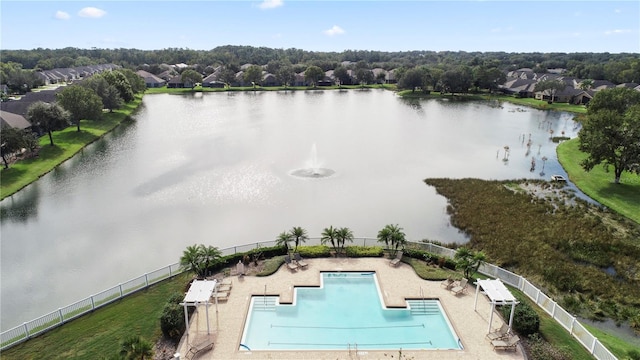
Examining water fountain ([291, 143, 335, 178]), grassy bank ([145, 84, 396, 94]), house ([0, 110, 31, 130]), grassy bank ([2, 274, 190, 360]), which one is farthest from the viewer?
grassy bank ([145, 84, 396, 94])

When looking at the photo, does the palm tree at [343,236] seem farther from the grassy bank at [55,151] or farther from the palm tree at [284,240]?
the grassy bank at [55,151]

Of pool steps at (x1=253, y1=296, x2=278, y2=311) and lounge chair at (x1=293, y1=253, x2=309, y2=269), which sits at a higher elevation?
lounge chair at (x1=293, y1=253, x2=309, y2=269)

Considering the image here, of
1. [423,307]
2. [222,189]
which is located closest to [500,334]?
[423,307]

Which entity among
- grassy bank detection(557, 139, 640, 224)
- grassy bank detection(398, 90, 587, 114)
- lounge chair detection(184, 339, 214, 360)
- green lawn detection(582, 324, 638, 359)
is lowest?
green lawn detection(582, 324, 638, 359)

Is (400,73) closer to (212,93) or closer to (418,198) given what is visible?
(212,93)

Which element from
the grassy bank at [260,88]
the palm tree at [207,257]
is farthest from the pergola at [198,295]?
the grassy bank at [260,88]

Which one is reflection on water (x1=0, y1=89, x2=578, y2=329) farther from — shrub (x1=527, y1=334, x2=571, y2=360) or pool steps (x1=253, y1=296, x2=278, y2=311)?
shrub (x1=527, y1=334, x2=571, y2=360)

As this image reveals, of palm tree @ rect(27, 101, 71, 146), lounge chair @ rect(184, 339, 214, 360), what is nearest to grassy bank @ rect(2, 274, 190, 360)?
lounge chair @ rect(184, 339, 214, 360)
